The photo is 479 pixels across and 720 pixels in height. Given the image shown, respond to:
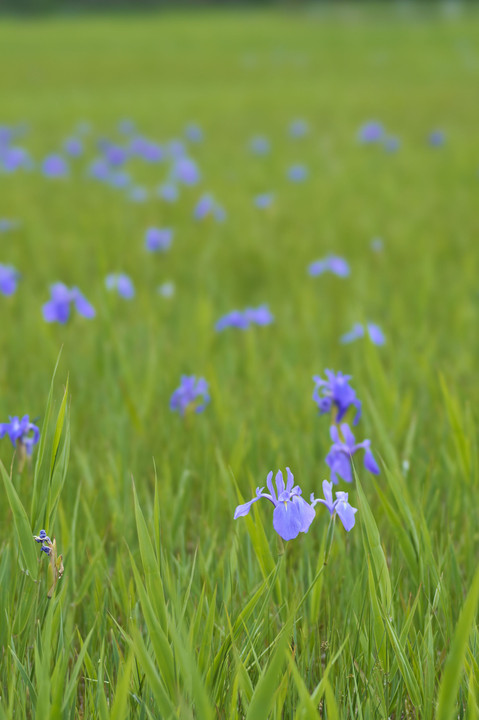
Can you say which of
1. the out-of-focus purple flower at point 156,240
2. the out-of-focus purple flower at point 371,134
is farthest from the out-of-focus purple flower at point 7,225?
the out-of-focus purple flower at point 371,134

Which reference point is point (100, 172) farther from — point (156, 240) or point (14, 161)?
point (156, 240)

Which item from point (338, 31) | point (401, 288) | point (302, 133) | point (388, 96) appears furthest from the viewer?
point (338, 31)

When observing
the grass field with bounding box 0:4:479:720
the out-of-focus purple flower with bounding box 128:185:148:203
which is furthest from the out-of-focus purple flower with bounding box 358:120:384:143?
the out-of-focus purple flower with bounding box 128:185:148:203

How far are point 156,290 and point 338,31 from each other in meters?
21.3

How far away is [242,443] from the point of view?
1.39 metres

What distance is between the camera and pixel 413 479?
1.38 meters

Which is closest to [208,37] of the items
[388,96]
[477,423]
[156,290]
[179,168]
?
[388,96]

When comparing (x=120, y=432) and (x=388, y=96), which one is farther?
(x=388, y=96)

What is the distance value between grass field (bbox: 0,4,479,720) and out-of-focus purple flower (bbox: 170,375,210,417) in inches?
2.9

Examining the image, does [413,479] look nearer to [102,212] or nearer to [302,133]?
[102,212]

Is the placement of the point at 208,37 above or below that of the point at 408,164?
above

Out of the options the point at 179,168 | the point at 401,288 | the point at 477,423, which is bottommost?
the point at 477,423

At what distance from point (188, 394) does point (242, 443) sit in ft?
0.60

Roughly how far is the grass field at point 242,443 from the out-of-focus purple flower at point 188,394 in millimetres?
73
